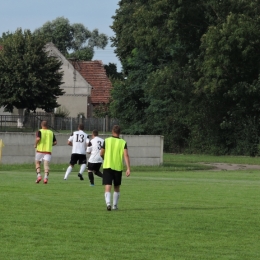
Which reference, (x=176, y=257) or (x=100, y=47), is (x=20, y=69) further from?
(x=100, y=47)

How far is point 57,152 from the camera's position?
41.9m

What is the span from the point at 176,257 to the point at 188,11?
46457 millimetres

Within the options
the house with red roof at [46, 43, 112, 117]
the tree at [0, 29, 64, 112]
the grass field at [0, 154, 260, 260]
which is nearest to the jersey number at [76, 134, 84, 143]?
the grass field at [0, 154, 260, 260]

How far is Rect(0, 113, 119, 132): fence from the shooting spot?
2886 inches

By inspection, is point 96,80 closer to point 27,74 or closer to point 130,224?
point 27,74

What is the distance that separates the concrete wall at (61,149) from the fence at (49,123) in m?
28.7

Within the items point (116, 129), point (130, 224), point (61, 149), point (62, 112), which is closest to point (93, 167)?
point (116, 129)

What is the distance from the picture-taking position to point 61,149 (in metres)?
42.0

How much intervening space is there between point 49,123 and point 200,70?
97.8ft

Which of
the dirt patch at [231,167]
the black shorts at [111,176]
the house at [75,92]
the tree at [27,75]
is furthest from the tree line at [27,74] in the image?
the black shorts at [111,176]

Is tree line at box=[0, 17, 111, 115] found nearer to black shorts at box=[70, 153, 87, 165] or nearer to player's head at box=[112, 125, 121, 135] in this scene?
black shorts at box=[70, 153, 87, 165]

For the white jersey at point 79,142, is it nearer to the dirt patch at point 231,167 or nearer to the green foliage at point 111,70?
the dirt patch at point 231,167

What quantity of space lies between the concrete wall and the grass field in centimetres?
1541

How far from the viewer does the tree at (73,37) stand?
14932 cm
